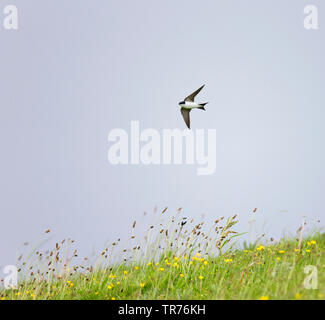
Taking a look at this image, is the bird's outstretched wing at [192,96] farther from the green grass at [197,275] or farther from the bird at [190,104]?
the green grass at [197,275]

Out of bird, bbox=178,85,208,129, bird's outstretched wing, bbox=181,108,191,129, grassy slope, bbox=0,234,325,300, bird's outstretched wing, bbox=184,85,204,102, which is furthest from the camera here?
bird's outstretched wing, bbox=181,108,191,129

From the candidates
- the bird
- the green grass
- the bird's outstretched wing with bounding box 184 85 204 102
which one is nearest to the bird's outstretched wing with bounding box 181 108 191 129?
the bird

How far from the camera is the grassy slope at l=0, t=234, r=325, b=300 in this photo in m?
4.88

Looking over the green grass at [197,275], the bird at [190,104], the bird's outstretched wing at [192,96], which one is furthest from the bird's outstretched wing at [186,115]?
the green grass at [197,275]

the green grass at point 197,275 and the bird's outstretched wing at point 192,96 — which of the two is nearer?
the green grass at point 197,275

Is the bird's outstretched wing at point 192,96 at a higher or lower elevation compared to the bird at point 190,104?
higher

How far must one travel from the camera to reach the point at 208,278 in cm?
583

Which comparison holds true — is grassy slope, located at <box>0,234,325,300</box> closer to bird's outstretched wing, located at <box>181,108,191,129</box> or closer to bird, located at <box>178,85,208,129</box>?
bird, located at <box>178,85,208,129</box>

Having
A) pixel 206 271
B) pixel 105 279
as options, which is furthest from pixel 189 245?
pixel 105 279

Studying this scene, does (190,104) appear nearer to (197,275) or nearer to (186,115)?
(186,115)

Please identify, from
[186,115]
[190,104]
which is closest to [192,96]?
[190,104]

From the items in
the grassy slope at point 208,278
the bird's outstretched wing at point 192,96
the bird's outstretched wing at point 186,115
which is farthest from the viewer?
the bird's outstretched wing at point 186,115

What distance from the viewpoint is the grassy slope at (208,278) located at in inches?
192

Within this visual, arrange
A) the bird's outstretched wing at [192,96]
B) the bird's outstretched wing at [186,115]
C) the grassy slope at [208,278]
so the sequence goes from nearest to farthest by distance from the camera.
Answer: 1. the grassy slope at [208,278]
2. the bird's outstretched wing at [192,96]
3. the bird's outstretched wing at [186,115]
